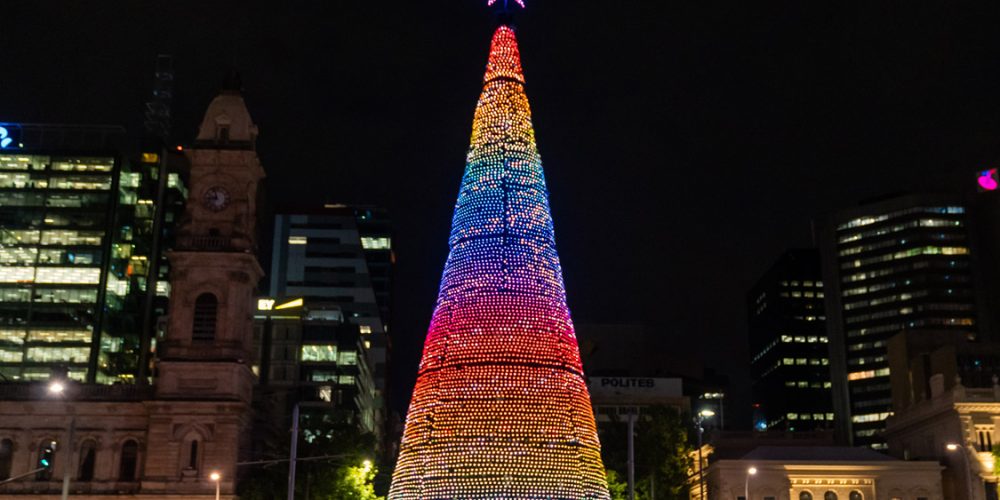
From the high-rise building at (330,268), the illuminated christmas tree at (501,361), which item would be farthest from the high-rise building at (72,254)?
the illuminated christmas tree at (501,361)

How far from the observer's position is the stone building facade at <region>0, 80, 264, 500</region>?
6656 centimetres

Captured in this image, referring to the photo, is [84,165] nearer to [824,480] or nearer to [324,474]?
[324,474]

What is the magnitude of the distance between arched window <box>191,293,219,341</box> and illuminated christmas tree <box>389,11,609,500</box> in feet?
71.9

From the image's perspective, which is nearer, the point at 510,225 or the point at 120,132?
the point at 510,225

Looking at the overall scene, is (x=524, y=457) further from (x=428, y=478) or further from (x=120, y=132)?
(x=120, y=132)

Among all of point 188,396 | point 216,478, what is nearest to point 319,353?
point 188,396

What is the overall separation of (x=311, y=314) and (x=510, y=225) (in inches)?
3768

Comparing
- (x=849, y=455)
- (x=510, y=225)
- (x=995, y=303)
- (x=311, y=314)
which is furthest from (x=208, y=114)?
(x=995, y=303)

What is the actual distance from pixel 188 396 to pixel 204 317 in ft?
16.0

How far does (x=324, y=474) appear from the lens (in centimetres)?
6988

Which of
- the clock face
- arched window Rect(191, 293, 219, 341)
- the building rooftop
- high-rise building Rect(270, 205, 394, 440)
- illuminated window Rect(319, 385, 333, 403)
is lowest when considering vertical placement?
the building rooftop

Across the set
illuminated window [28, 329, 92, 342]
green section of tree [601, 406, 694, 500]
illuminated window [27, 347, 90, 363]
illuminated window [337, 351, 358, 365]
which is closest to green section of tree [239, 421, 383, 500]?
green section of tree [601, 406, 694, 500]

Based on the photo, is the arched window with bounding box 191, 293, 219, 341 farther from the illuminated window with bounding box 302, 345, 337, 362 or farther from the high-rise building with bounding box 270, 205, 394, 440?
the high-rise building with bounding box 270, 205, 394, 440

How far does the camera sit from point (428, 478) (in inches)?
1877
